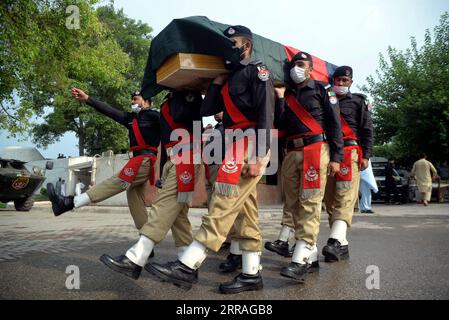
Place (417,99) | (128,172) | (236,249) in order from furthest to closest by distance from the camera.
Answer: (417,99)
(128,172)
(236,249)

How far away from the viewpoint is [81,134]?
31172 mm

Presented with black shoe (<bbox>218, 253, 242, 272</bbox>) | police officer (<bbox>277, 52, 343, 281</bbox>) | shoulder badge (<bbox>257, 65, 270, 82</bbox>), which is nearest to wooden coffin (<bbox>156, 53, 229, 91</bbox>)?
shoulder badge (<bbox>257, 65, 270, 82</bbox>)

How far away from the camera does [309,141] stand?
3.79 metres

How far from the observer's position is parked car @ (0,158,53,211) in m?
13.4

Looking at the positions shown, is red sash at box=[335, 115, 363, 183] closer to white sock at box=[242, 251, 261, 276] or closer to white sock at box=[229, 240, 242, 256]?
white sock at box=[229, 240, 242, 256]

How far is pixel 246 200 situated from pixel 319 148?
937mm

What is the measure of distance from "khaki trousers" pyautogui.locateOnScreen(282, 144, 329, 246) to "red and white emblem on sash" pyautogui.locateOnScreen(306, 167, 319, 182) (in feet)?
0.31

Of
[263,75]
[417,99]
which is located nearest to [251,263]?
[263,75]

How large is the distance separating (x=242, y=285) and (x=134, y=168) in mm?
1871

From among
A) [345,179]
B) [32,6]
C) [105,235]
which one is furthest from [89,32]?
[345,179]

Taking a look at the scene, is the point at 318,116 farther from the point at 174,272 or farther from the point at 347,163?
the point at 174,272

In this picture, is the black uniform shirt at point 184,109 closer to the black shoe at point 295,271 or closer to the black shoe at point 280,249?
the black shoe at point 295,271

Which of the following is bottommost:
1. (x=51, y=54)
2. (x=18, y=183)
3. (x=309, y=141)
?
(x=18, y=183)

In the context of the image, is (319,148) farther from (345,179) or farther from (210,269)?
(210,269)
